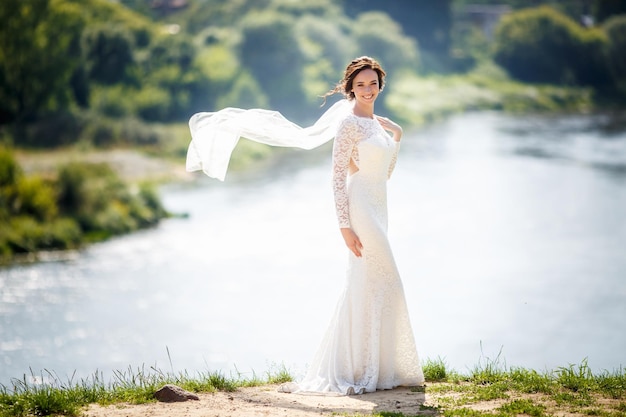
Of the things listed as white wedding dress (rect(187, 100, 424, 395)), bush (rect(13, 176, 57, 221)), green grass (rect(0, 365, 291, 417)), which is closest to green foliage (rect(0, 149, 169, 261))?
bush (rect(13, 176, 57, 221))

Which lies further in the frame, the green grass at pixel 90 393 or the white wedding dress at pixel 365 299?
the white wedding dress at pixel 365 299

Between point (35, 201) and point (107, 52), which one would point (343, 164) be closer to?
point (35, 201)

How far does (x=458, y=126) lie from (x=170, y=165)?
2663 centimetres

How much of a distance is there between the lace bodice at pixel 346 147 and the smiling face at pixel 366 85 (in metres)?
0.17

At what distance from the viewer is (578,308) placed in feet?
91.0

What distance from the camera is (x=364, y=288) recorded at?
7.07m

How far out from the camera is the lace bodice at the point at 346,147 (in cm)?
707

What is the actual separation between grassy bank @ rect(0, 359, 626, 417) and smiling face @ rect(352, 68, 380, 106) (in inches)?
94.2

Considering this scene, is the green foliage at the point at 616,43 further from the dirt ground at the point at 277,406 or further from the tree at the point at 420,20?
the dirt ground at the point at 277,406

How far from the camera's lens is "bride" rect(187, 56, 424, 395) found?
703cm

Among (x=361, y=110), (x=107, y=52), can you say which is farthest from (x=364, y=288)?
(x=107, y=52)

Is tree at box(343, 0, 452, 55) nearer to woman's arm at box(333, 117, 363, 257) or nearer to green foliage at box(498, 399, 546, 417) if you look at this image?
woman's arm at box(333, 117, 363, 257)

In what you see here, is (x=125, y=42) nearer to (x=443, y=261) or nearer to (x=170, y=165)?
(x=170, y=165)

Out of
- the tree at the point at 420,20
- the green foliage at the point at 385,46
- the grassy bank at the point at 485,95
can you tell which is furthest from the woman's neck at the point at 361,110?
the tree at the point at 420,20
